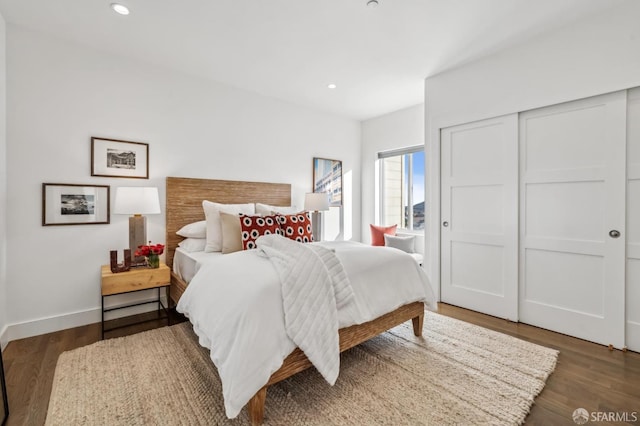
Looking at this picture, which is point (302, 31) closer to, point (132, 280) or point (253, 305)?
point (253, 305)

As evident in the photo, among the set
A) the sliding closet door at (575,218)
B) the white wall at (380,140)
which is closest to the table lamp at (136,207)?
the white wall at (380,140)

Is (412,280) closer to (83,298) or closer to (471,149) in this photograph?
(471,149)

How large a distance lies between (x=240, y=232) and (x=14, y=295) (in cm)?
191

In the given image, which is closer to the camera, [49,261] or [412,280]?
[412,280]

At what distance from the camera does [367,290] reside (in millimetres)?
2033

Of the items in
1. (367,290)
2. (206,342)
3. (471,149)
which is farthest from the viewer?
(471,149)

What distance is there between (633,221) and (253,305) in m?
2.89

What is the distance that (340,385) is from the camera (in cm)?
182

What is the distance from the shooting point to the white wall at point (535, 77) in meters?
2.26

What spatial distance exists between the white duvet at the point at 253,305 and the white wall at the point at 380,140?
2.47 m

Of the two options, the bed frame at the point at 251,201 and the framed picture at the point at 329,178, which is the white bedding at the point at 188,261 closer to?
the bed frame at the point at 251,201

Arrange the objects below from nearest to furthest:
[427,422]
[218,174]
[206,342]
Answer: [427,422] < [206,342] < [218,174]

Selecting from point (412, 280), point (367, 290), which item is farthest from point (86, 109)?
point (412, 280)

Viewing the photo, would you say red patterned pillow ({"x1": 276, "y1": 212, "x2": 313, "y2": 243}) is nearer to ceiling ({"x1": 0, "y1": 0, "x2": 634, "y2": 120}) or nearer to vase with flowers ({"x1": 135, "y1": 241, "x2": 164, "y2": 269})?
vase with flowers ({"x1": 135, "y1": 241, "x2": 164, "y2": 269})
